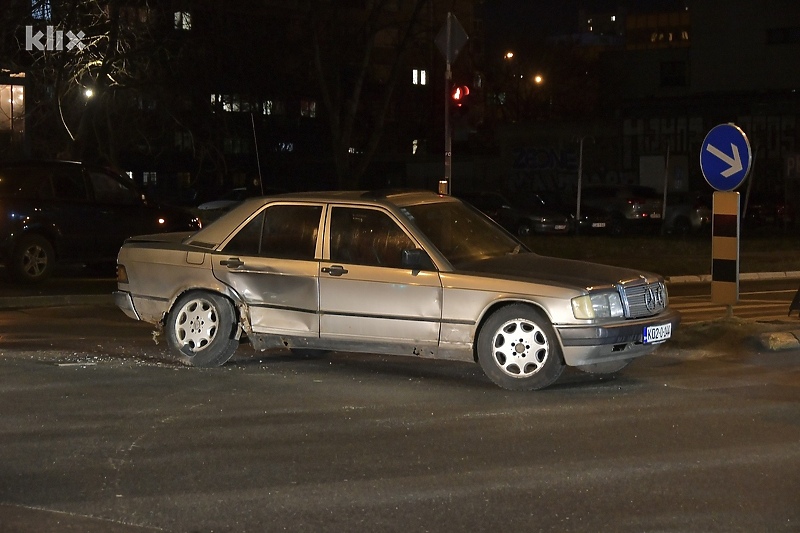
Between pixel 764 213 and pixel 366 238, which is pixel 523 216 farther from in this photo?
pixel 366 238

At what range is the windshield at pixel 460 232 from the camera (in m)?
9.92

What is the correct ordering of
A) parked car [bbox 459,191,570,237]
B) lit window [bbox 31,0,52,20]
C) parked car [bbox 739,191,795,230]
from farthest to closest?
parked car [bbox 739,191,795,230] → parked car [bbox 459,191,570,237] → lit window [bbox 31,0,52,20]

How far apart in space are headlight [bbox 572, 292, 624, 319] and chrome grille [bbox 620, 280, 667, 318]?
0.32ft

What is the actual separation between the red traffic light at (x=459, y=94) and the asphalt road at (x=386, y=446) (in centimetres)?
836

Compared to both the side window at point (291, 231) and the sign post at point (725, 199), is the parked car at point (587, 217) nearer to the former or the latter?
the sign post at point (725, 199)

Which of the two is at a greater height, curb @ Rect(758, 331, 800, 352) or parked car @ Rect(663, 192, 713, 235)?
parked car @ Rect(663, 192, 713, 235)

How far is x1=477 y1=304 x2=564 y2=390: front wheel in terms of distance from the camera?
9242 mm

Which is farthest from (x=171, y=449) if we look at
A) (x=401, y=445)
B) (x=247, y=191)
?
(x=247, y=191)

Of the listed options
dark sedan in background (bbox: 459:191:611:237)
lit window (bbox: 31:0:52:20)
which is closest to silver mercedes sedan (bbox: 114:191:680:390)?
lit window (bbox: 31:0:52:20)

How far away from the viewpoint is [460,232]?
10.3m

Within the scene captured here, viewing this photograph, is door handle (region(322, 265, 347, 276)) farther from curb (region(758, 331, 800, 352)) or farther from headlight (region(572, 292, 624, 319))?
curb (region(758, 331, 800, 352))

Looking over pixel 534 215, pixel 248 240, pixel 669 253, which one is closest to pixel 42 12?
pixel 669 253

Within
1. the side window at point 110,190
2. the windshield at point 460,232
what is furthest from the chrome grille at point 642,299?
the side window at point 110,190

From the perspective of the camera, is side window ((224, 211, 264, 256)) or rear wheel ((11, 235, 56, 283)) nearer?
side window ((224, 211, 264, 256))
